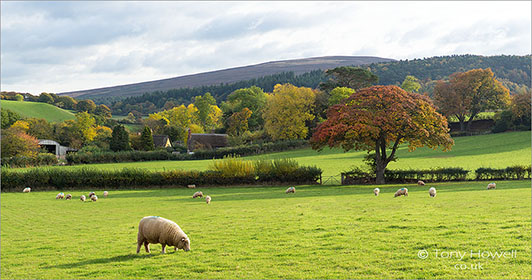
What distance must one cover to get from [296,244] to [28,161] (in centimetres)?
6145

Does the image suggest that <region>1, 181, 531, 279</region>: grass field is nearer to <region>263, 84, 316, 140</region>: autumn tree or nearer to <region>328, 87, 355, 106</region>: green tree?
<region>263, 84, 316, 140</region>: autumn tree

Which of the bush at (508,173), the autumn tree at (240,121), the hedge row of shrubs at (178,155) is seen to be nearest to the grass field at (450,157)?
the hedge row of shrubs at (178,155)

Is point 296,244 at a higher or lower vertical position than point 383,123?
lower

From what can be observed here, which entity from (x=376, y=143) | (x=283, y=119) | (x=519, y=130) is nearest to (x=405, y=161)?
(x=376, y=143)

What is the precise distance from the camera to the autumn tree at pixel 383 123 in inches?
1410

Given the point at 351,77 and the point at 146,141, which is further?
the point at 351,77

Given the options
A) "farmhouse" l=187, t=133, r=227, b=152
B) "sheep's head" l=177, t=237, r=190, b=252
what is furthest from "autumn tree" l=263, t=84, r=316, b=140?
"sheep's head" l=177, t=237, r=190, b=252

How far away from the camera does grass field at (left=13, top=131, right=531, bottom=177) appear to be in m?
52.7

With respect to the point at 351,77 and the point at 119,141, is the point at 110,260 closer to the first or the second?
the point at 119,141

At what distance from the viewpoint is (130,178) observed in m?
39.9

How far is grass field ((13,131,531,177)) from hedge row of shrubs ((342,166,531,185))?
772cm

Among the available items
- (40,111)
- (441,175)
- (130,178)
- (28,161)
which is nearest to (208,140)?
(28,161)

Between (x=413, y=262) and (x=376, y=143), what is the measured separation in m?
29.3

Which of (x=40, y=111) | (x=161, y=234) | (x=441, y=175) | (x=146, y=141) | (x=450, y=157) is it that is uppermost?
(x=40, y=111)
